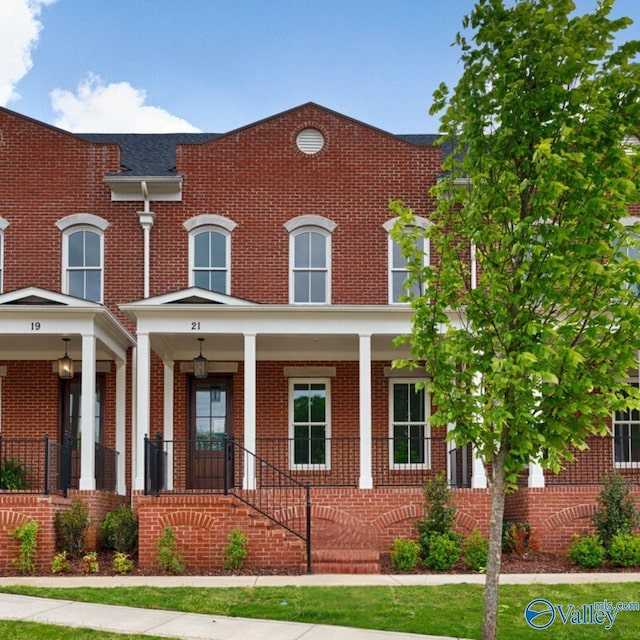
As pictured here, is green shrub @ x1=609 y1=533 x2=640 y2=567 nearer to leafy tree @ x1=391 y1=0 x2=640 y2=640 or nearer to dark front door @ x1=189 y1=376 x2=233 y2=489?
leafy tree @ x1=391 y1=0 x2=640 y2=640

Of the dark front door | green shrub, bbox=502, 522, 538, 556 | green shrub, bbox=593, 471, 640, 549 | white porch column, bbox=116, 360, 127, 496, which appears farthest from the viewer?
the dark front door

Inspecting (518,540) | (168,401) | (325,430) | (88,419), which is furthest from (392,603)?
(168,401)

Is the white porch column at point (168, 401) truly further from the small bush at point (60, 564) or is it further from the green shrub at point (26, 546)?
the green shrub at point (26, 546)

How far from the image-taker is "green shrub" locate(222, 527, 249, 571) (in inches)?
580

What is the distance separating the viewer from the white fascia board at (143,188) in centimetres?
1986

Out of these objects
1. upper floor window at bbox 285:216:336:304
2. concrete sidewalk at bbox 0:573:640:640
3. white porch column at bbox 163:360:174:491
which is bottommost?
concrete sidewalk at bbox 0:573:640:640

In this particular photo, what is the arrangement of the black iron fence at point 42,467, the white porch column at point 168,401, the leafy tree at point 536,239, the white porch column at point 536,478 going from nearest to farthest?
1. the leafy tree at point 536,239
2. the black iron fence at point 42,467
3. the white porch column at point 536,478
4. the white porch column at point 168,401

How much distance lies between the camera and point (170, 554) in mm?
14711

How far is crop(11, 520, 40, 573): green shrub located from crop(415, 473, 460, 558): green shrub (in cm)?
587

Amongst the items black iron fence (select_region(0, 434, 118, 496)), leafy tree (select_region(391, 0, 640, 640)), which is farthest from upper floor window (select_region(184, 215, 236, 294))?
leafy tree (select_region(391, 0, 640, 640))

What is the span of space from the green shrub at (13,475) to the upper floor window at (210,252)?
15.9ft

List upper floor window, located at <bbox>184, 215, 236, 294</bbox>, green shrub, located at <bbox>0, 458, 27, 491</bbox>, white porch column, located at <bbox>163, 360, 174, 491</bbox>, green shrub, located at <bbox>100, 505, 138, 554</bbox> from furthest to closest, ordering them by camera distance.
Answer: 1. upper floor window, located at <bbox>184, 215, 236, 294</bbox>
2. white porch column, located at <bbox>163, 360, 174, 491</bbox>
3. green shrub, located at <bbox>0, 458, 27, 491</bbox>
4. green shrub, located at <bbox>100, 505, 138, 554</bbox>

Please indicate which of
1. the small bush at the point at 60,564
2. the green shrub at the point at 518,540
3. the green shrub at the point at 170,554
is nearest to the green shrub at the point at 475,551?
the green shrub at the point at 518,540

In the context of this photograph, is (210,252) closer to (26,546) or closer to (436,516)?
(436,516)
